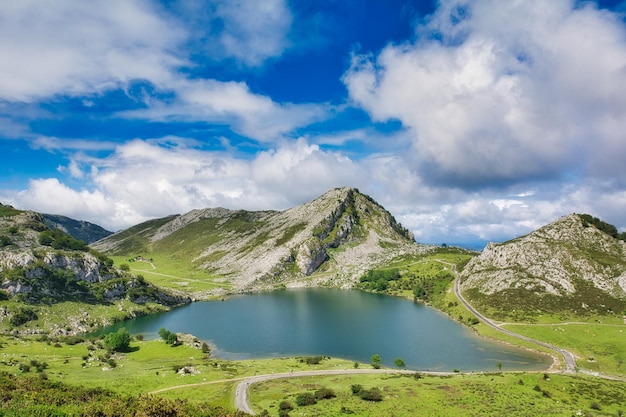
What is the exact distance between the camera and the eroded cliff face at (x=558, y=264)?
15750 cm

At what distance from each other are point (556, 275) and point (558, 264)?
29.0 feet

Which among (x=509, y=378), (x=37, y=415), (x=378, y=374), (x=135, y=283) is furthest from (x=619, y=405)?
(x=135, y=283)

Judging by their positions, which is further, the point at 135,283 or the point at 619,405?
the point at 135,283

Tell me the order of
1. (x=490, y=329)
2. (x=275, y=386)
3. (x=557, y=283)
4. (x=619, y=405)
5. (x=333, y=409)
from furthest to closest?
(x=557, y=283) → (x=490, y=329) → (x=275, y=386) → (x=619, y=405) → (x=333, y=409)

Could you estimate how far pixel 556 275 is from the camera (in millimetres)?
165375

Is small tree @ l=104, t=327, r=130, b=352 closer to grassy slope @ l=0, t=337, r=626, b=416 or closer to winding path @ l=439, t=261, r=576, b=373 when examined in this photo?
grassy slope @ l=0, t=337, r=626, b=416

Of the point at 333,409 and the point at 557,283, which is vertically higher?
the point at 557,283

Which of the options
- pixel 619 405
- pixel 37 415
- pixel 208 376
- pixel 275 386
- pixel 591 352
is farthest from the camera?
pixel 591 352

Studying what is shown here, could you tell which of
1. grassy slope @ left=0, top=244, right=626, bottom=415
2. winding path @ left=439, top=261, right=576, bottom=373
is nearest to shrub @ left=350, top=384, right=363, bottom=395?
grassy slope @ left=0, top=244, right=626, bottom=415

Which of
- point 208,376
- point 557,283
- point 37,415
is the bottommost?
point 208,376

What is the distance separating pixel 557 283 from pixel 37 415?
604 feet

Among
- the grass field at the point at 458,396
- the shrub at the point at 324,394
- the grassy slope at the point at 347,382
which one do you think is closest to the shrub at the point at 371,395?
the grass field at the point at 458,396

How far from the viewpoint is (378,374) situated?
3428 inches

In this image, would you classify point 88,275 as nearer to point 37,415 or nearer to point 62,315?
point 62,315
